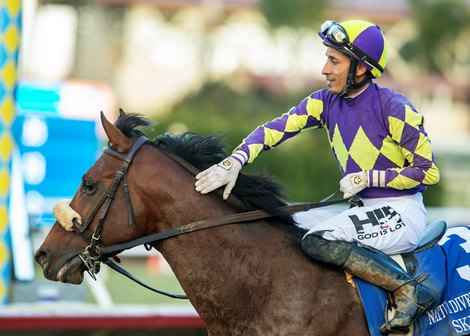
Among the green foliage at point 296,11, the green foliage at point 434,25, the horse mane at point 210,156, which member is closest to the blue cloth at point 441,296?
the horse mane at point 210,156

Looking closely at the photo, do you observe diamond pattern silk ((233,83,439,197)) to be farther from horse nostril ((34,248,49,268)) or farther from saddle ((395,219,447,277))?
horse nostril ((34,248,49,268))

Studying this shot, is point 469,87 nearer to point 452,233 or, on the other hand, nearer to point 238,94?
point 238,94

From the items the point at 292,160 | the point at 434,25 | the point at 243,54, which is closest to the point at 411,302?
the point at 292,160

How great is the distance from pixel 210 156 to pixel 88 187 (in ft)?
1.98

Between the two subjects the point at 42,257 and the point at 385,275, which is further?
the point at 42,257

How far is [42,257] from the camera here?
406 cm

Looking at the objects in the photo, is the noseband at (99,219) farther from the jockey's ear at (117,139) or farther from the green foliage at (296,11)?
the green foliage at (296,11)

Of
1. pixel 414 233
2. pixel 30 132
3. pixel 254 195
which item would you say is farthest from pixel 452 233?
pixel 30 132

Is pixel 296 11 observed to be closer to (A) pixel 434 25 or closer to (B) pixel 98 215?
(A) pixel 434 25

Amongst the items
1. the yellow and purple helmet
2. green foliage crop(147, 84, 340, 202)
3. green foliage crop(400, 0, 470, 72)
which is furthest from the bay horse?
green foliage crop(400, 0, 470, 72)

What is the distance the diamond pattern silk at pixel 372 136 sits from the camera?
13.1ft

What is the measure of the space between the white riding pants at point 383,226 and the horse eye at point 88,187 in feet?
3.37

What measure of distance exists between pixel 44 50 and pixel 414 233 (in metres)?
39.2

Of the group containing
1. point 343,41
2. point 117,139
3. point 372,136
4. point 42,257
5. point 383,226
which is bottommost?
point 42,257
